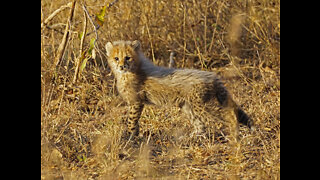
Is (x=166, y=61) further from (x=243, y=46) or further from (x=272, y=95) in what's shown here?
(x=272, y=95)

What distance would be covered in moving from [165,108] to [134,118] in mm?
583

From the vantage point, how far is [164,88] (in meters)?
4.96

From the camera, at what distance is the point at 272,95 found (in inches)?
223

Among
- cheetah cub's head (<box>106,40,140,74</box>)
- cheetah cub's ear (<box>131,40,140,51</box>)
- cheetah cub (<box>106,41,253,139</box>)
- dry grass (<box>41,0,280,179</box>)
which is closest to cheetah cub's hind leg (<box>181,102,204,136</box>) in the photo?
cheetah cub (<box>106,41,253,139</box>)

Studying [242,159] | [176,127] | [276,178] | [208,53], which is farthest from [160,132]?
[208,53]

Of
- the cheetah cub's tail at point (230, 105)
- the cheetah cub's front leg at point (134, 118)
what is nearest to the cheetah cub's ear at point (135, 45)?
the cheetah cub's front leg at point (134, 118)

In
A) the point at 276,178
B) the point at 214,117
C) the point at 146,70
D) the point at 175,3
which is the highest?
the point at 175,3

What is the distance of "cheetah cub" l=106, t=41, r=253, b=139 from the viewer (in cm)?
470

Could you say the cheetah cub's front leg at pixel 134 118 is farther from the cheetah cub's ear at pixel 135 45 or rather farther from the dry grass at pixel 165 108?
the cheetah cub's ear at pixel 135 45

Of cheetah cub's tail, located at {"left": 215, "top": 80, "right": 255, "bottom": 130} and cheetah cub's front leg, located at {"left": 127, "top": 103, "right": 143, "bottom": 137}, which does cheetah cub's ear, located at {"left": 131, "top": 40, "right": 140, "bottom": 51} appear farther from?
cheetah cub's tail, located at {"left": 215, "top": 80, "right": 255, "bottom": 130}

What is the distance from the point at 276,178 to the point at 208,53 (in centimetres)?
319

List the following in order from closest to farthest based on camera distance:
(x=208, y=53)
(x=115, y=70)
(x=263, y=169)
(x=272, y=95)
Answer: (x=263, y=169)
(x=115, y=70)
(x=272, y=95)
(x=208, y=53)

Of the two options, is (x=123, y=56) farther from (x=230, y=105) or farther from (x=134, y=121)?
(x=230, y=105)

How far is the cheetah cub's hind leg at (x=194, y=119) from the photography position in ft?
15.5
